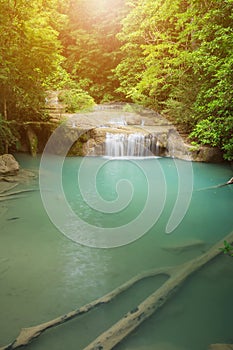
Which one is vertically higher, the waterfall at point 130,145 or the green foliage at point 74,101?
the green foliage at point 74,101

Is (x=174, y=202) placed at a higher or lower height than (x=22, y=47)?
lower

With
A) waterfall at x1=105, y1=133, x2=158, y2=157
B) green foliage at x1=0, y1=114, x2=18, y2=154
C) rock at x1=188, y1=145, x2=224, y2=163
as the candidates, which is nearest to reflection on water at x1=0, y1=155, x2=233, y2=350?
green foliage at x1=0, y1=114, x2=18, y2=154

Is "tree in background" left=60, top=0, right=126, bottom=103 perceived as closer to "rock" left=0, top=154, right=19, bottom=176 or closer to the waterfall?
the waterfall

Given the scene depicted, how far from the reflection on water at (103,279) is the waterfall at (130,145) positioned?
7497mm

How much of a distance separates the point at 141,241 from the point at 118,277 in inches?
55.4

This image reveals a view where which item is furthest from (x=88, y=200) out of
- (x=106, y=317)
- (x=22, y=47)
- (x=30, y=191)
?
(x=22, y=47)

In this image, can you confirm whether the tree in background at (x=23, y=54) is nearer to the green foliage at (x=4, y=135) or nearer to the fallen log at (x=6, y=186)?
the green foliage at (x=4, y=135)

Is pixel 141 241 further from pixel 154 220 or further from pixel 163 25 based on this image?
pixel 163 25

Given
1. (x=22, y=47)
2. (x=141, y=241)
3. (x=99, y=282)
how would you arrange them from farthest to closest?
1. (x=22, y=47)
2. (x=141, y=241)
3. (x=99, y=282)

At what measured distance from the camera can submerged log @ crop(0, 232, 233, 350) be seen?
9.43ft

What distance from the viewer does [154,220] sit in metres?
6.73

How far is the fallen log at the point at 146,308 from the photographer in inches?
113

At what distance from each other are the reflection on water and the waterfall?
24.6ft

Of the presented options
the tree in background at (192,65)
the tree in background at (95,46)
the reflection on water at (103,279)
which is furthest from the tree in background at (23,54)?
the tree in background at (95,46)
